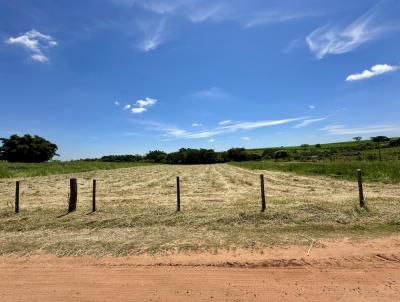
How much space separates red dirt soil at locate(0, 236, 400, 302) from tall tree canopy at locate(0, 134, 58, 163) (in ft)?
335

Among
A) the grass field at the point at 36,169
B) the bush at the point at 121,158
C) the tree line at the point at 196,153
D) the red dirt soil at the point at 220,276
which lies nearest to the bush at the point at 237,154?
the tree line at the point at 196,153

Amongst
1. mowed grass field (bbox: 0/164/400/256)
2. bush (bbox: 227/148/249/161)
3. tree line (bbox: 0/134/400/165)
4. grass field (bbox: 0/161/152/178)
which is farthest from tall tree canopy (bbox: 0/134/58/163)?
mowed grass field (bbox: 0/164/400/256)

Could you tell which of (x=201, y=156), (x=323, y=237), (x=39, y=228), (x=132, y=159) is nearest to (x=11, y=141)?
(x=132, y=159)

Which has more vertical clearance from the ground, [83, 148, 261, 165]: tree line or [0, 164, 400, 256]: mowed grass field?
[83, 148, 261, 165]: tree line

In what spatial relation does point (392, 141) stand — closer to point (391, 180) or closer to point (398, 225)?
point (391, 180)

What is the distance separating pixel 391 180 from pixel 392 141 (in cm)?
7844

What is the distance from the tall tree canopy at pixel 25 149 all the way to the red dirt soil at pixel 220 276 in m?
102

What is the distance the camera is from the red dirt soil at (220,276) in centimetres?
589

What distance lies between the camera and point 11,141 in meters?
97.2

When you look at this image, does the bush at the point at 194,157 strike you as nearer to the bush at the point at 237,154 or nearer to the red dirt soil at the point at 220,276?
the bush at the point at 237,154

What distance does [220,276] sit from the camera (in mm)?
6742

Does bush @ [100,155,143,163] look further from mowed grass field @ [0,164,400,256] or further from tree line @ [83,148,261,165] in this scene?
mowed grass field @ [0,164,400,256]

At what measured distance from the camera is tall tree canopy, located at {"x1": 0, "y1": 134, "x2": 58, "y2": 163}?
96875 mm

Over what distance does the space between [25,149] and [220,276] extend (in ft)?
345
